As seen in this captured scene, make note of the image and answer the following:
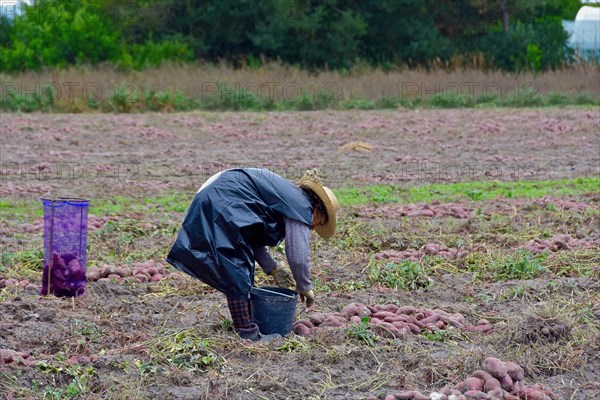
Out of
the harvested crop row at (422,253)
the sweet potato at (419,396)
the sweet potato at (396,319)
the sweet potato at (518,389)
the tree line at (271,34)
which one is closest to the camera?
the sweet potato at (419,396)

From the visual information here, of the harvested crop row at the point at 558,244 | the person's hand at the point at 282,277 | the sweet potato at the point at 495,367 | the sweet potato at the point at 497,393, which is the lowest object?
the sweet potato at the point at 497,393

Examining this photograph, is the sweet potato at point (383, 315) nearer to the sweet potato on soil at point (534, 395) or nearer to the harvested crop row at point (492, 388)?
the harvested crop row at point (492, 388)

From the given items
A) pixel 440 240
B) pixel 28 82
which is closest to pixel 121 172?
pixel 440 240

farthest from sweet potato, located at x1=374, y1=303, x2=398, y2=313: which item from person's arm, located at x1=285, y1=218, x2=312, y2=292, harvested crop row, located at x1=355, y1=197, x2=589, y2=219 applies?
harvested crop row, located at x1=355, y1=197, x2=589, y2=219

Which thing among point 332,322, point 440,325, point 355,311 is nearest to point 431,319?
point 440,325

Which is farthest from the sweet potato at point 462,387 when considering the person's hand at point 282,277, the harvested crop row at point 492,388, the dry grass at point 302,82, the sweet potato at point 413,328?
the dry grass at point 302,82

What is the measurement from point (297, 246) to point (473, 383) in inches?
47.2

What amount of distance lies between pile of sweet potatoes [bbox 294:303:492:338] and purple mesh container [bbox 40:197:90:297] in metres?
1.64

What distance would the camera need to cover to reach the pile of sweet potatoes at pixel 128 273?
6.86 meters

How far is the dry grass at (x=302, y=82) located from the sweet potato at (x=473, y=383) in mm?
17519

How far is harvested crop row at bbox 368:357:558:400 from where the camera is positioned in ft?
14.4

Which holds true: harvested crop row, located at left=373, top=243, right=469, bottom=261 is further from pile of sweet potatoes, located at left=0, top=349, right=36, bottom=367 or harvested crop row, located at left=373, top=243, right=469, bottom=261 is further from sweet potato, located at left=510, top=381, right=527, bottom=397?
pile of sweet potatoes, located at left=0, top=349, right=36, bottom=367

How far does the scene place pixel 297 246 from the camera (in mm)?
5078

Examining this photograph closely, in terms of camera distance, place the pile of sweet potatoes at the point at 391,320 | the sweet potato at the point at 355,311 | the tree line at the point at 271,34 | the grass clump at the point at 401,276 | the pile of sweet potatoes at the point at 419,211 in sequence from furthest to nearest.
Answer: the tree line at the point at 271,34 < the pile of sweet potatoes at the point at 419,211 < the grass clump at the point at 401,276 < the sweet potato at the point at 355,311 < the pile of sweet potatoes at the point at 391,320
